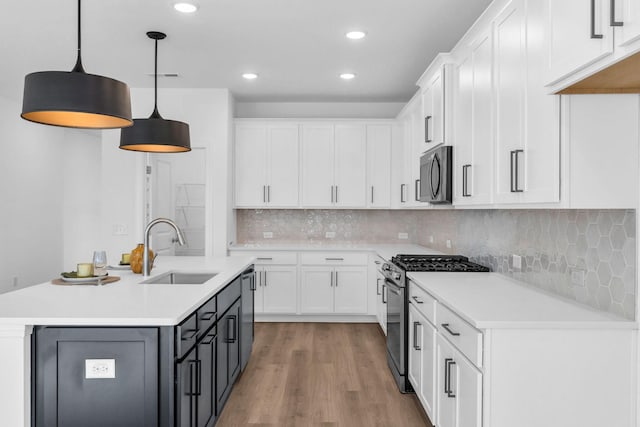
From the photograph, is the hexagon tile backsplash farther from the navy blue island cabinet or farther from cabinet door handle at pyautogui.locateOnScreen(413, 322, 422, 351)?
the navy blue island cabinet

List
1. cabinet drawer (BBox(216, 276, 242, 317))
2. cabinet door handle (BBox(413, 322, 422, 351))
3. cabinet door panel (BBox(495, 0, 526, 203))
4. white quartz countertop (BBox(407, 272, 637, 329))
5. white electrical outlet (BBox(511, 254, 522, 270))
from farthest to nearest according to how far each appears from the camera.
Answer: cabinet door handle (BBox(413, 322, 422, 351)) → white electrical outlet (BBox(511, 254, 522, 270)) → cabinet drawer (BBox(216, 276, 242, 317)) → cabinet door panel (BBox(495, 0, 526, 203)) → white quartz countertop (BBox(407, 272, 637, 329))

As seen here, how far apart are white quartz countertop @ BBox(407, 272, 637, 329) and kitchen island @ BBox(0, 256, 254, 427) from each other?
122 centimetres

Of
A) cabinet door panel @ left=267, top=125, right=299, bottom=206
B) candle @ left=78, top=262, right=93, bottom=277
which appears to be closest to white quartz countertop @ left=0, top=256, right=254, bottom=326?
candle @ left=78, top=262, right=93, bottom=277

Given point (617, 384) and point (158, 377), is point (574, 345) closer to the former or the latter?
point (617, 384)

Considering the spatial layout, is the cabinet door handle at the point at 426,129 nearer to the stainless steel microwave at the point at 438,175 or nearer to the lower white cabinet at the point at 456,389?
the stainless steel microwave at the point at 438,175

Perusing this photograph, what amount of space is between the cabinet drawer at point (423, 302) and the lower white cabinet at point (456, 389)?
17cm

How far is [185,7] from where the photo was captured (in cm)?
319

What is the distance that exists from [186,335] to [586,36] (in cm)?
190

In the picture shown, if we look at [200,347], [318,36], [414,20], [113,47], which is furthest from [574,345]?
[113,47]

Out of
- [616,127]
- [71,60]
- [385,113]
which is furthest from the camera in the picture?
[385,113]

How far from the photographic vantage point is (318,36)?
373 centimetres

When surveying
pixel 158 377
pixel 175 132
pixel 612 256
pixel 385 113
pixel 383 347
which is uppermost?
pixel 385 113

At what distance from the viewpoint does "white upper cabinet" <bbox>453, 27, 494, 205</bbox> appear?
2607mm

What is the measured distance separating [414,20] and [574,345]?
2445 mm
